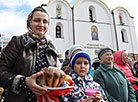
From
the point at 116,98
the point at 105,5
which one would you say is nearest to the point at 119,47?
the point at 105,5

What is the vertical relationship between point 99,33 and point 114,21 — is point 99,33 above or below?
below

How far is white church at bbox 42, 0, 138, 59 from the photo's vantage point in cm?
1191

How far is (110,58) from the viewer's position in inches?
91.4

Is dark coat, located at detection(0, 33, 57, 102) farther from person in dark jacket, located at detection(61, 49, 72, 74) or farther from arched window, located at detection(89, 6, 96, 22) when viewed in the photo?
arched window, located at detection(89, 6, 96, 22)

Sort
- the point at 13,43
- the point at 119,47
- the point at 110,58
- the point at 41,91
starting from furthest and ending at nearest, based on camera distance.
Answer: the point at 119,47, the point at 110,58, the point at 13,43, the point at 41,91

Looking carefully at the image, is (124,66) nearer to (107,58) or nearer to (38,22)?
(107,58)

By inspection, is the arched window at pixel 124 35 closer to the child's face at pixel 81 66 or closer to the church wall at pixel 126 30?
the church wall at pixel 126 30

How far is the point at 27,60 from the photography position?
3.48ft

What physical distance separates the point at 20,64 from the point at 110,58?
179cm

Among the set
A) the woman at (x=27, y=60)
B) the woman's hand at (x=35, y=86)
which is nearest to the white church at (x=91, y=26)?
the woman at (x=27, y=60)

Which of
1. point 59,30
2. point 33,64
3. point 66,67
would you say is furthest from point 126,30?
point 33,64

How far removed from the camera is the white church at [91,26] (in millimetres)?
11914

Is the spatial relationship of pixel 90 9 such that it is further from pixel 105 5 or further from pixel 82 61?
pixel 82 61

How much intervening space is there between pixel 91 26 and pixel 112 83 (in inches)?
457
